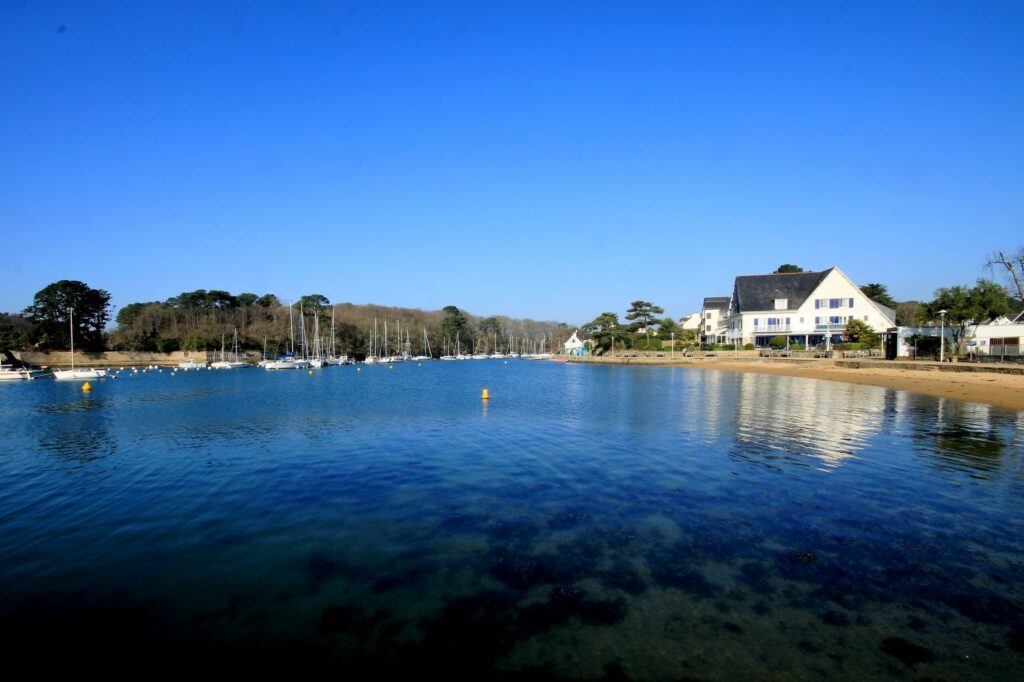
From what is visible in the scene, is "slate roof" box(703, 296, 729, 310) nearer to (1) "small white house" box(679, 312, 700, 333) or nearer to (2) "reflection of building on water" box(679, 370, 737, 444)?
(1) "small white house" box(679, 312, 700, 333)

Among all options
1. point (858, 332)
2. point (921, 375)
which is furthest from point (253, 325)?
point (921, 375)

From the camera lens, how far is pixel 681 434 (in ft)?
56.4

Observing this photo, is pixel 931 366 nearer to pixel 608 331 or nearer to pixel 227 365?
pixel 608 331

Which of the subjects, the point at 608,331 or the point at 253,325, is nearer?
the point at 608,331

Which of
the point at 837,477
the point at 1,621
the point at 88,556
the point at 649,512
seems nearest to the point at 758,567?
the point at 649,512

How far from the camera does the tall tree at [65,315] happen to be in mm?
78750

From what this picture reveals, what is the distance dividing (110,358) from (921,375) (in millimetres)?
105224

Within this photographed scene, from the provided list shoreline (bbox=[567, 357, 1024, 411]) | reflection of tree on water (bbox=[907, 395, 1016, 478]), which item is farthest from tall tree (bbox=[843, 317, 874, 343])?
reflection of tree on water (bbox=[907, 395, 1016, 478])

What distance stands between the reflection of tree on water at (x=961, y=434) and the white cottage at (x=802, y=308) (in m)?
38.1

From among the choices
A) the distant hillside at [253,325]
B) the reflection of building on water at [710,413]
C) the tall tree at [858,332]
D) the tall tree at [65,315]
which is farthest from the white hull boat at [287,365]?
the tall tree at [858,332]

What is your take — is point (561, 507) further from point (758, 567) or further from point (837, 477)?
point (837, 477)

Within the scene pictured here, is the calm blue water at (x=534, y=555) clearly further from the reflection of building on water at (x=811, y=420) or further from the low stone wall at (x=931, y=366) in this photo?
the low stone wall at (x=931, y=366)

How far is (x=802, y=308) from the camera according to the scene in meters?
60.9

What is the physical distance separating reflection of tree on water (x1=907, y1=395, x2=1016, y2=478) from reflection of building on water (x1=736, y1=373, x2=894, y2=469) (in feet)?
4.25
